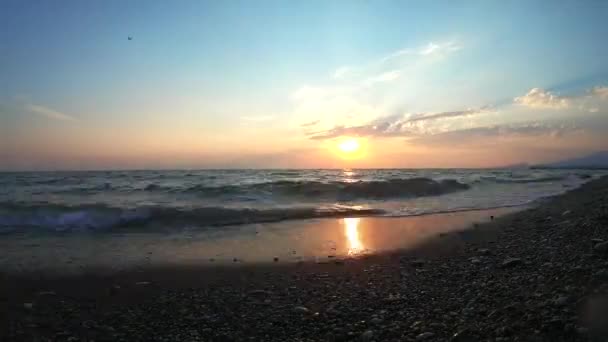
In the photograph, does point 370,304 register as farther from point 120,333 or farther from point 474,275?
point 120,333

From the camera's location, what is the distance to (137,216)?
14.9 meters

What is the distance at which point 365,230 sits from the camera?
1159cm

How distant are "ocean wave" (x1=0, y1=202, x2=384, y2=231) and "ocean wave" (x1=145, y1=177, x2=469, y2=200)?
7435 mm

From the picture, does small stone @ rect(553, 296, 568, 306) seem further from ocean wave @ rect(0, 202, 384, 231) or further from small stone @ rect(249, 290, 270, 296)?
ocean wave @ rect(0, 202, 384, 231)

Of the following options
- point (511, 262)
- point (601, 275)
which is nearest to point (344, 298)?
point (511, 262)

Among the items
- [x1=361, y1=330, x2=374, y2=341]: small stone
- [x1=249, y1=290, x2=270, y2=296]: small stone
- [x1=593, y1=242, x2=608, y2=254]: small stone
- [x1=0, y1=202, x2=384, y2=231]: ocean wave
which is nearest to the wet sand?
[x1=0, y1=202, x2=384, y2=231]: ocean wave

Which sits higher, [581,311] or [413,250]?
[581,311]

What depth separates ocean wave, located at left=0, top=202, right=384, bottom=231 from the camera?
13.6 m

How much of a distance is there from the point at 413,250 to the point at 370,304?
147 inches

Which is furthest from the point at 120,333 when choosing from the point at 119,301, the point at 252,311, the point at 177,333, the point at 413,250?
the point at 413,250

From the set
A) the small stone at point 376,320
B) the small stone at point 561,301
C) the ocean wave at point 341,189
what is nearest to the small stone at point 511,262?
the small stone at point 561,301

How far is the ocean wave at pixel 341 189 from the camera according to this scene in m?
24.1

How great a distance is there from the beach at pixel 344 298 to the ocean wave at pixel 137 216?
6379mm

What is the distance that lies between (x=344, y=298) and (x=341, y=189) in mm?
20184
